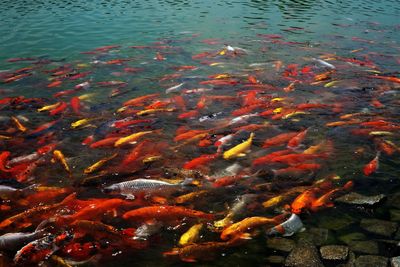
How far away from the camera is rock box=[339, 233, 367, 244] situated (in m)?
6.54

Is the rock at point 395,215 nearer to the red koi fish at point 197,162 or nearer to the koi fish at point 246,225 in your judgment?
the koi fish at point 246,225

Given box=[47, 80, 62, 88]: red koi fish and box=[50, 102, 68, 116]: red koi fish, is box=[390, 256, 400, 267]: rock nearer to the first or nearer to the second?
box=[50, 102, 68, 116]: red koi fish

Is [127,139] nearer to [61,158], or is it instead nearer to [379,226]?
[61,158]

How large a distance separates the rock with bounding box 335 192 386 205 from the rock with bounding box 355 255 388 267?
169 cm

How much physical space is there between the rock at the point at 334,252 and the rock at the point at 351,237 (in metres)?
0.34

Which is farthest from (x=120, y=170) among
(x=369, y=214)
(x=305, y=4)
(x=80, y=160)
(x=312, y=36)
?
(x=305, y=4)

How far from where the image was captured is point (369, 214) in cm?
723

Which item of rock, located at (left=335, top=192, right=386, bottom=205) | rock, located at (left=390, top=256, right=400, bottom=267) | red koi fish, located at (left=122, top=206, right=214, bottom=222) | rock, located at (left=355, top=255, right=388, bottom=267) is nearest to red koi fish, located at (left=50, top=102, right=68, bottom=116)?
red koi fish, located at (left=122, top=206, right=214, bottom=222)

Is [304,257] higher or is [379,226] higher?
[304,257]

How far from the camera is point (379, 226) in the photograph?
682cm

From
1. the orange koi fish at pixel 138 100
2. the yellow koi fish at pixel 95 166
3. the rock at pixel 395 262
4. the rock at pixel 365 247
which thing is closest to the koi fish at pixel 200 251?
the rock at pixel 365 247

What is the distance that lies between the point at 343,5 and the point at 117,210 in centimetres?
3837

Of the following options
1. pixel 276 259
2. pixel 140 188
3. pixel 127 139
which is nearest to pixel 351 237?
pixel 276 259

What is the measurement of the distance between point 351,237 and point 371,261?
74 cm
